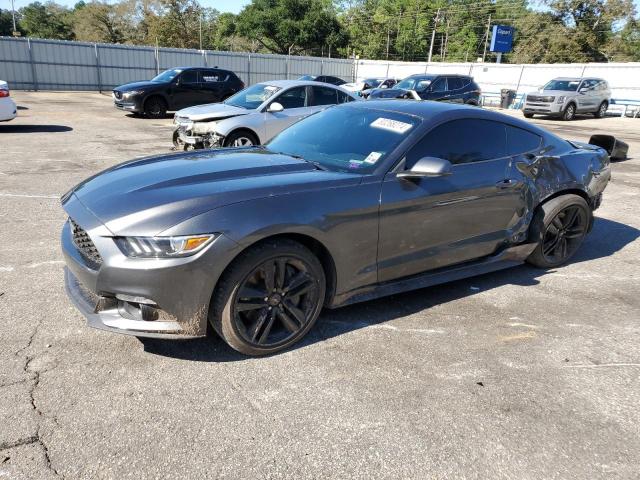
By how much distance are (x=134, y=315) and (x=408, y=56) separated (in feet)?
271

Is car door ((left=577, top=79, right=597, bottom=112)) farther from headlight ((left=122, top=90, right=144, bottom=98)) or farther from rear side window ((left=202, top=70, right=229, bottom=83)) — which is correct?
headlight ((left=122, top=90, right=144, bottom=98))

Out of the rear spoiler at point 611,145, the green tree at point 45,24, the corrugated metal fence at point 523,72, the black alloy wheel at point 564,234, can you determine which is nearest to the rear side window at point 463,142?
the black alloy wheel at point 564,234

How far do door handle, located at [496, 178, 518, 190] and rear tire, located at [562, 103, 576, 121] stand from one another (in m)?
20.4

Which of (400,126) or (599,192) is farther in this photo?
(599,192)

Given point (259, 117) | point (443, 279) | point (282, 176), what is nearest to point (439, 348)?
point (443, 279)

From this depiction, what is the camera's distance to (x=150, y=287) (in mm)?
2797

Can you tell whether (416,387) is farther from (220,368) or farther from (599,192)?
(599,192)

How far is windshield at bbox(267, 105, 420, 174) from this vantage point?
371 cm

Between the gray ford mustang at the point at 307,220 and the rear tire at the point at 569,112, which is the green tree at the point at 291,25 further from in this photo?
the gray ford mustang at the point at 307,220

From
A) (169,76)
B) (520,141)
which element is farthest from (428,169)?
(169,76)

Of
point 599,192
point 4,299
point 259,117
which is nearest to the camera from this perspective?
point 4,299

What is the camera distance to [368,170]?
3.55 meters

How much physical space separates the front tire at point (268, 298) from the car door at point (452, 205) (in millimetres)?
606

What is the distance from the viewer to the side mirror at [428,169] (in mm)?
3475
